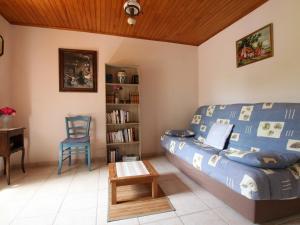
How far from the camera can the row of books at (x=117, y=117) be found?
3.20 m

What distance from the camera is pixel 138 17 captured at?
2.71 metres

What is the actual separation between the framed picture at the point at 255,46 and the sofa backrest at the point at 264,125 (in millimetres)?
717

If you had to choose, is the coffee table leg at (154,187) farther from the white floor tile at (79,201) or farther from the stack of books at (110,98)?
the stack of books at (110,98)

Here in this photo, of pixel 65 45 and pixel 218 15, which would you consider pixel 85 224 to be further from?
pixel 218 15

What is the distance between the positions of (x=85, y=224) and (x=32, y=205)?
Answer: 0.73 meters

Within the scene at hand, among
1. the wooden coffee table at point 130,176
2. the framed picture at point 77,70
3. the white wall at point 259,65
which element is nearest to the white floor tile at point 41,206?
the wooden coffee table at point 130,176

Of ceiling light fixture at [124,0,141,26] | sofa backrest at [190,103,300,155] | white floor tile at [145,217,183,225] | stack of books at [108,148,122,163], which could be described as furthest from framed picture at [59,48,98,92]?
white floor tile at [145,217,183,225]

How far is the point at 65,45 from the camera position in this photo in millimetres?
3109

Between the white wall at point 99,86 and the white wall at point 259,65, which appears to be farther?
the white wall at point 99,86

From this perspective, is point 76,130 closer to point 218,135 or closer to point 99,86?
point 99,86

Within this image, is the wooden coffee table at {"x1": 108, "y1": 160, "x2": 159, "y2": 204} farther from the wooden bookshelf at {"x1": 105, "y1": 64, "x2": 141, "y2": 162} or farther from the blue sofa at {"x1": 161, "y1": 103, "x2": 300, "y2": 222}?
the wooden bookshelf at {"x1": 105, "y1": 64, "x2": 141, "y2": 162}

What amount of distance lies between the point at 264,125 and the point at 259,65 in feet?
3.07

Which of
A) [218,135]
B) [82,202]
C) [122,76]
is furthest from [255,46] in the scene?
[82,202]

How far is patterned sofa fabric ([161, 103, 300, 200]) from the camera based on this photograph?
1350mm
